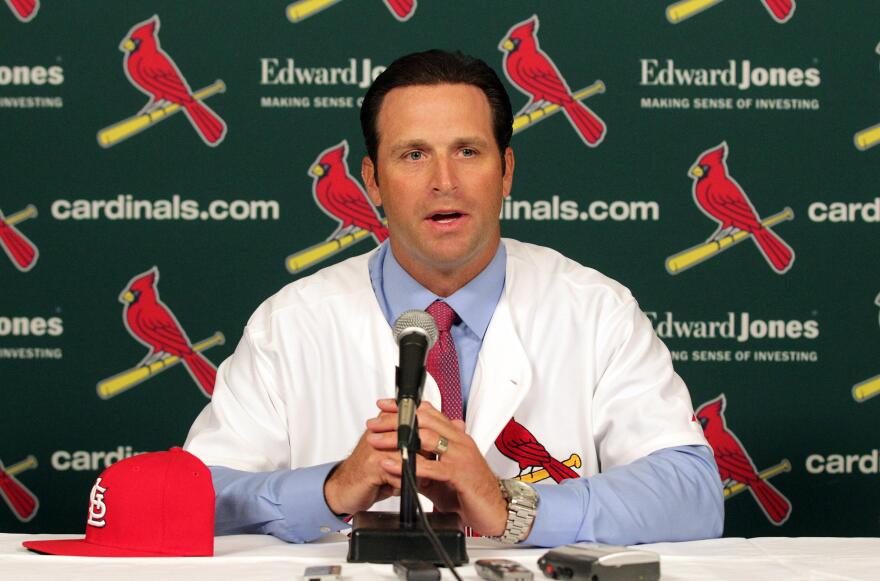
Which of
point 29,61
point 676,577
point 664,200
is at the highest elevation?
point 29,61

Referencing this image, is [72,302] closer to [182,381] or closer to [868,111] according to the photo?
[182,381]

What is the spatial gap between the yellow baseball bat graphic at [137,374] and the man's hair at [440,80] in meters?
1.47

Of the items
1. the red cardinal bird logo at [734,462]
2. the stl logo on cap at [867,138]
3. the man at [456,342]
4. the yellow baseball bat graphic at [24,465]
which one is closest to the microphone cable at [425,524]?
the man at [456,342]

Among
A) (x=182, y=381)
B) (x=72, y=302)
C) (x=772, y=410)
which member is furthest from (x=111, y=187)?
(x=772, y=410)

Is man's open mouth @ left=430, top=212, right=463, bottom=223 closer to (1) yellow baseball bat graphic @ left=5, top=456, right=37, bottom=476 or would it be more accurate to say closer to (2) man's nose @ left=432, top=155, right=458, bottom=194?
(2) man's nose @ left=432, top=155, right=458, bottom=194

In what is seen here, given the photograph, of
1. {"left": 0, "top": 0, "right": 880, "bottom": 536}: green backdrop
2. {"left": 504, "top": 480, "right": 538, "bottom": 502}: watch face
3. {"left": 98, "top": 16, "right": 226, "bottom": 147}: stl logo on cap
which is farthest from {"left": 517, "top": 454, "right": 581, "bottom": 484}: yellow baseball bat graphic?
{"left": 98, "top": 16, "right": 226, "bottom": 147}: stl logo on cap

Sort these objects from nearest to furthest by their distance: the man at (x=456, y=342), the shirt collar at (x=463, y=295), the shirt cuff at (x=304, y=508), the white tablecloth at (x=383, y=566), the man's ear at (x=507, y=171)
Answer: the white tablecloth at (x=383, y=566) < the shirt cuff at (x=304, y=508) < the man at (x=456, y=342) < the shirt collar at (x=463, y=295) < the man's ear at (x=507, y=171)

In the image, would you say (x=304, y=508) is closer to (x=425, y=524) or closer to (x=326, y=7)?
(x=425, y=524)

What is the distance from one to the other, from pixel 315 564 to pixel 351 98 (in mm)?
2299

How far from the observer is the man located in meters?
2.04

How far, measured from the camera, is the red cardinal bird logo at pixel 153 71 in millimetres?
3539

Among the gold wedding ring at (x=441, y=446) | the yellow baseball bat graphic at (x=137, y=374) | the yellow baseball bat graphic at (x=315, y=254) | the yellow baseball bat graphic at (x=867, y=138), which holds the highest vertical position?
the yellow baseball bat graphic at (x=867, y=138)

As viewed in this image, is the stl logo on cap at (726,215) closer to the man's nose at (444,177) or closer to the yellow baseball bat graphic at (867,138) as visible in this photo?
the yellow baseball bat graphic at (867,138)

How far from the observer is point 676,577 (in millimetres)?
1390
